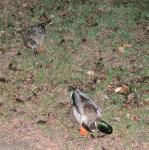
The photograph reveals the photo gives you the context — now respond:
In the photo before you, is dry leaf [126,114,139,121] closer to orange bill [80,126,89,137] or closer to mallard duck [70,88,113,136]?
mallard duck [70,88,113,136]

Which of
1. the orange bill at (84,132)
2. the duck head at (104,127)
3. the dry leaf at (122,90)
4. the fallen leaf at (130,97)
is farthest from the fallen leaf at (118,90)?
the orange bill at (84,132)

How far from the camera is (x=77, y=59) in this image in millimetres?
10922

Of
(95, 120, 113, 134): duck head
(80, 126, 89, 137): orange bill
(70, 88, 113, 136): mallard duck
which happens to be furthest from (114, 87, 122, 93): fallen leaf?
(80, 126, 89, 137): orange bill

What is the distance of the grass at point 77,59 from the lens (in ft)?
30.0

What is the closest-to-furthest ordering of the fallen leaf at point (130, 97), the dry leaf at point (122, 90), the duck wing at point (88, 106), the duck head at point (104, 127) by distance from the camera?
the duck head at point (104, 127) < the duck wing at point (88, 106) < the fallen leaf at point (130, 97) < the dry leaf at point (122, 90)

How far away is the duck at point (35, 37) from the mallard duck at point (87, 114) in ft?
8.26

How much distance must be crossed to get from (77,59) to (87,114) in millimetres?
2495

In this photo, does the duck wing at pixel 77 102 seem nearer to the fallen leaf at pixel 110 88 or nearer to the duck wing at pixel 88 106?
the duck wing at pixel 88 106

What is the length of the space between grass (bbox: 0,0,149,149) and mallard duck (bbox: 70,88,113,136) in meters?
0.24

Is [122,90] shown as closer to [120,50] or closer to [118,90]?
[118,90]

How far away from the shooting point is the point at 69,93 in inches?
386

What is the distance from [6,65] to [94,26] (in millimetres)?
2651

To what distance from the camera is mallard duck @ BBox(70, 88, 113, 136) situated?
8.64 meters

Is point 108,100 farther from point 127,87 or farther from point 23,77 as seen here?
point 23,77
